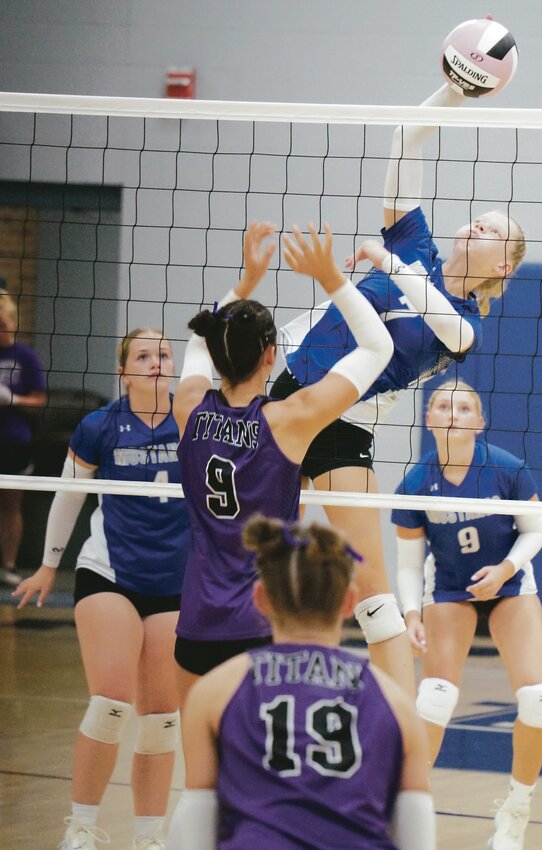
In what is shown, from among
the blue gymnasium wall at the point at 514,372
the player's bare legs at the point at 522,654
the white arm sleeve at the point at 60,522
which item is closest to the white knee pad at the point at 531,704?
the player's bare legs at the point at 522,654

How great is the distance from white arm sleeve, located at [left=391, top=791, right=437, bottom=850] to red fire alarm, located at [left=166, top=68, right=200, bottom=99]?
7485mm

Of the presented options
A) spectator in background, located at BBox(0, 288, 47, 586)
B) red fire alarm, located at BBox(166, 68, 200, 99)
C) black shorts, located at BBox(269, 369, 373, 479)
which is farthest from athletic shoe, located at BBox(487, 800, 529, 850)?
red fire alarm, located at BBox(166, 68, 200, 99)

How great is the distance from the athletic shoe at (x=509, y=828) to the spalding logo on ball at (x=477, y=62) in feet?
7.85

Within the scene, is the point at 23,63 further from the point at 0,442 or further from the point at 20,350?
the point at 0,442

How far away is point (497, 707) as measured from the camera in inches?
262

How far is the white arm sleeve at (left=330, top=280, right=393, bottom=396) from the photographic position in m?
3.11

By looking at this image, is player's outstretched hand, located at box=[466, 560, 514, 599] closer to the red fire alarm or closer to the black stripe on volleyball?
the black stripe on volleyball

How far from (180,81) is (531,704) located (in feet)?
19.5

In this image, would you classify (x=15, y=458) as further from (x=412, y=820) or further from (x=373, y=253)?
(x=412, y=820)

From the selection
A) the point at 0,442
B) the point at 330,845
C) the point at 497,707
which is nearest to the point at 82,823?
the point at 330,845

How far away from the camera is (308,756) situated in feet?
6.81

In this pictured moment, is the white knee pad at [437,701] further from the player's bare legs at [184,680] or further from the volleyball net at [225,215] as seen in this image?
the volleyball net at [225,215]

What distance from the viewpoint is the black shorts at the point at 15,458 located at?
9.05m

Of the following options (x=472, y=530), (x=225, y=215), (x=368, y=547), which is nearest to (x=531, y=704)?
(x=472, y=530)
